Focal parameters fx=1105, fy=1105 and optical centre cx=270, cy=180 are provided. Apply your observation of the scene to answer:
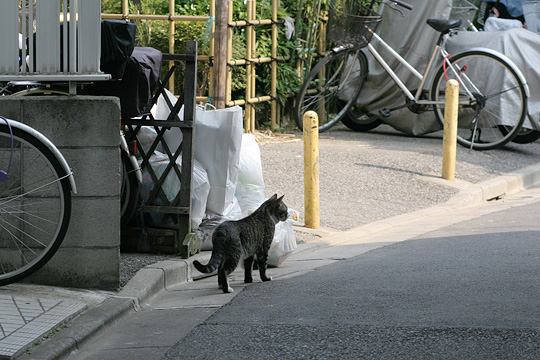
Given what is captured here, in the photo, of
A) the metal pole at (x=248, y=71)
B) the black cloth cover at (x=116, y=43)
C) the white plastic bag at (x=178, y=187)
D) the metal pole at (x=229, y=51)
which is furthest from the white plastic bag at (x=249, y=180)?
the metal pole at (x=248, y=71)

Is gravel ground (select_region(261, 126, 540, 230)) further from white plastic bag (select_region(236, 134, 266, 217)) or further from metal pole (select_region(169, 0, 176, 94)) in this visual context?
white plastic bag (select_region(236, 134, 266, 217))

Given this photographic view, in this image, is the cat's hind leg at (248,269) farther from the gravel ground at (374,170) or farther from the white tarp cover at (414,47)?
the white tarp cover at (414,47)

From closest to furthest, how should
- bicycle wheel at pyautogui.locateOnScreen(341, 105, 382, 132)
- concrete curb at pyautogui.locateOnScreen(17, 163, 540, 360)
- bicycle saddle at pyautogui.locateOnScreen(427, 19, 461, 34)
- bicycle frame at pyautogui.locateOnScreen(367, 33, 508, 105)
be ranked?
1. concrete curb at pyautogui.locateOnScreen(17, 163, 540, 360)
2. bicycle frame at pyautogui.locateOnScreen(367, 33, 508, 105)
3. bicycle saddle at pyautogui.locateOnScreen(427, 19, 461, 34)
4. bicycle wheel at pyautogui.locateOnScreen(341, 105, 382, 132)

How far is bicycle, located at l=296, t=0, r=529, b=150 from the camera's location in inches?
562

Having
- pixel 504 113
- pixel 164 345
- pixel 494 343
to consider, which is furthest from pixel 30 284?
pixel 504 113

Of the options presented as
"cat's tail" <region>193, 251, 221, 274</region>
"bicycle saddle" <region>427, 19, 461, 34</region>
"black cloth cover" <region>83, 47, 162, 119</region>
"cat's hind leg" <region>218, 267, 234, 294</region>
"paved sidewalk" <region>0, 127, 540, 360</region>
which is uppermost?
"bicycle saddle" <region>427, 19, 461, 34</region>

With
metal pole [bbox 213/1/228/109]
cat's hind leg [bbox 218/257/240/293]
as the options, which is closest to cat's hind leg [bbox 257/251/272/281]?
cat's hind leg [bbox 218/257/240/293]

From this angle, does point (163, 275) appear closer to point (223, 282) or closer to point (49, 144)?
point (223, 282)

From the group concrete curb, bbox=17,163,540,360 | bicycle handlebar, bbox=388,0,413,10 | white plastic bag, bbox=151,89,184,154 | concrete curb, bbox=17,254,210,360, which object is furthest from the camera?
bicycle handlebar, bbox=388,0,413,10

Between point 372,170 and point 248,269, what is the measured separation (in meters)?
5.14

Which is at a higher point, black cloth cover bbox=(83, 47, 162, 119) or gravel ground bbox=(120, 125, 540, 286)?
black cloth cover bbox=(83, 47, 162, 119)

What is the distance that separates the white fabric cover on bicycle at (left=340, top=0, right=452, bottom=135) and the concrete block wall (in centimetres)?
872

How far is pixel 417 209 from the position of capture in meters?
11.8

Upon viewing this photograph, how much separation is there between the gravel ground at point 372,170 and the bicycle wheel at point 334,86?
1.14 ft
